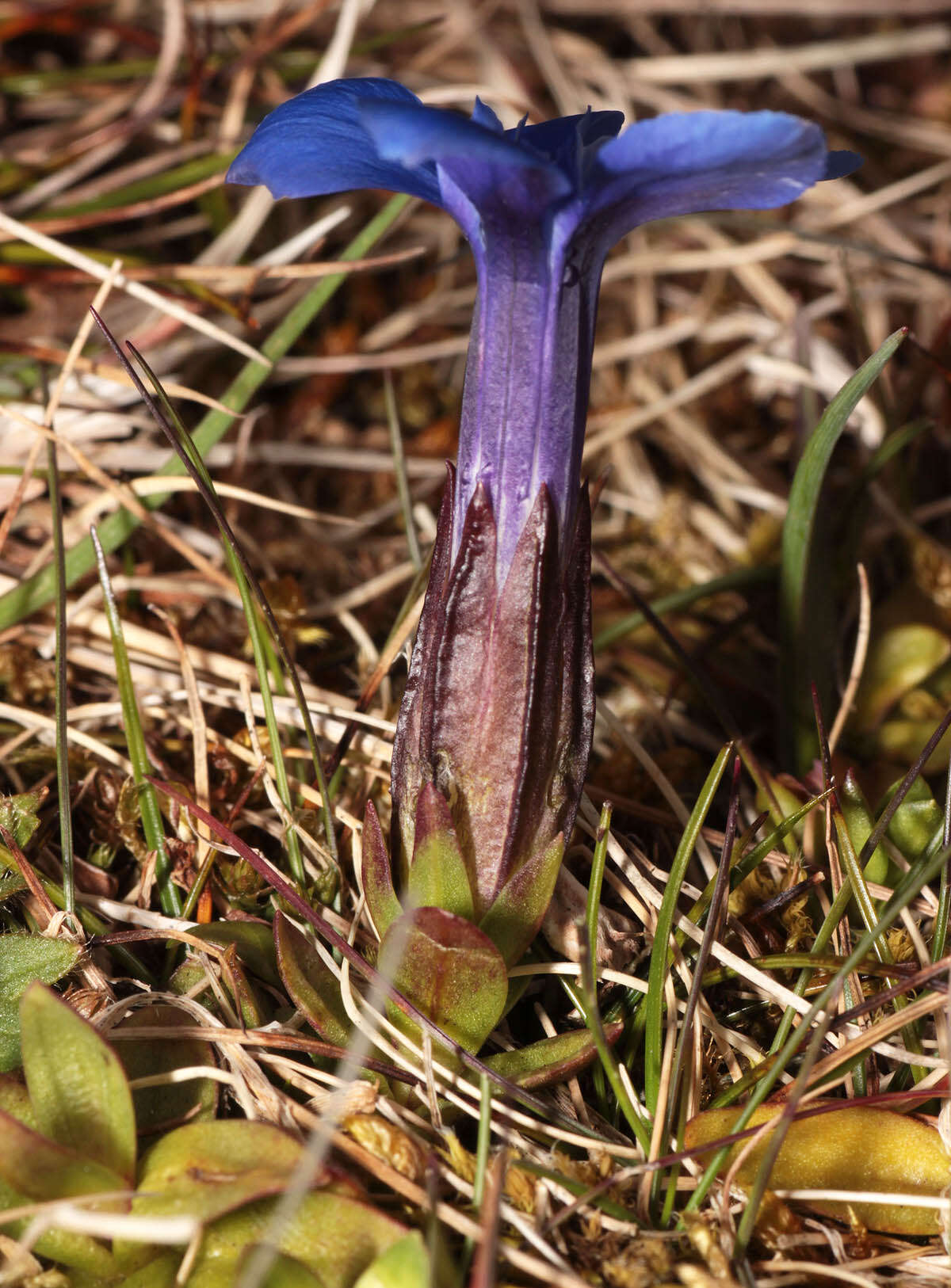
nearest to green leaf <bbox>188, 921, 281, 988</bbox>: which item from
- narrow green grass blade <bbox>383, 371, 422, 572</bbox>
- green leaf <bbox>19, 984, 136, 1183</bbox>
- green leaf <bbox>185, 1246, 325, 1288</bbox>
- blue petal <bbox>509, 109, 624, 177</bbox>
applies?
green leaf <bbox>19, 984, 136, 1183</bbox>

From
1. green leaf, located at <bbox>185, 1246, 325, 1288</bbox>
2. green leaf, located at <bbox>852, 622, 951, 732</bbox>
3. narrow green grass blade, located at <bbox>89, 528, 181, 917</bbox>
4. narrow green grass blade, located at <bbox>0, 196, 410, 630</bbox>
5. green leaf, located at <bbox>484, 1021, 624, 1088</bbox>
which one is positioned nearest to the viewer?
green leaf, located at <bbox>185, 1246, 325, 1288</bbox>

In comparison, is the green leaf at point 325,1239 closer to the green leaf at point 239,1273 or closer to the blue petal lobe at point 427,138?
the green leaf at point 239,1273

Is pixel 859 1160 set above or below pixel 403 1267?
below

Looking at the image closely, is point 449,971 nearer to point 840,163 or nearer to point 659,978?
point 659,978

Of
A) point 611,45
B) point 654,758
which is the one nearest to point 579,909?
point 654,758

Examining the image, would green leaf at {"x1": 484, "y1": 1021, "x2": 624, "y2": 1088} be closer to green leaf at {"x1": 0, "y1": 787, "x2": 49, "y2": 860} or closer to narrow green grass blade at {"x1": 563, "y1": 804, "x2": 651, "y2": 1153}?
narrow green grass blade at {"x1": 563, "y1": 804, "x2": 651, "y2": 1153}

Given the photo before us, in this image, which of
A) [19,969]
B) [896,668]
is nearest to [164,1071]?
[19,969]
